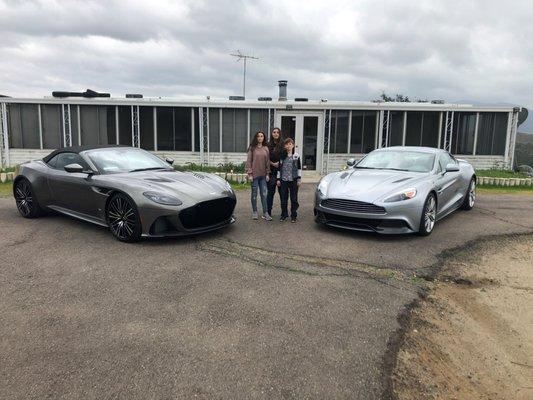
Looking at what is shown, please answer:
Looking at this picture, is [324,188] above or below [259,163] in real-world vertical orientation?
below

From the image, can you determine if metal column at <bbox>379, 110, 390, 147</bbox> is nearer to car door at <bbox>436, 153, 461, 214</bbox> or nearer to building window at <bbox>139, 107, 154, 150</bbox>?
car door at <bbox>436, 153, 461, 214</bbox>

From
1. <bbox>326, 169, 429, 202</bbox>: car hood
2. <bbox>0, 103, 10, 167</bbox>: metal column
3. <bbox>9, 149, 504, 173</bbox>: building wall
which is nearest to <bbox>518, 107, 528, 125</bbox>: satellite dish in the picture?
<bbox>9, 149, 504, 173</bbox>: building wall

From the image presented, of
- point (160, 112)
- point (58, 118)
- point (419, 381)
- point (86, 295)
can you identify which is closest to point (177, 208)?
point (86, 295)

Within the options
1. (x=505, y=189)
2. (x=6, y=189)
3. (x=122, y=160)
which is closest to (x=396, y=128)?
(x=505, y=189)

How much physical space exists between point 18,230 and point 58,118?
10715 mm

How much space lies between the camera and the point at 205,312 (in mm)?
3785

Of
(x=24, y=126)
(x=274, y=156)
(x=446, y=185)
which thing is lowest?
(x=446, y=185)

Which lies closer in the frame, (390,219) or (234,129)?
(390,219)

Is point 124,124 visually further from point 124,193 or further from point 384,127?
point 124,193

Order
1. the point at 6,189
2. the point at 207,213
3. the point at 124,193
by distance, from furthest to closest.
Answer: the point at 6,189, the point at 207,213, the point at 124,193

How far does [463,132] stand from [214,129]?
30.5 ft

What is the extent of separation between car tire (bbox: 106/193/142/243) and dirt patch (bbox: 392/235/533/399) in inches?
147

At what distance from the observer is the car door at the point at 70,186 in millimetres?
6551

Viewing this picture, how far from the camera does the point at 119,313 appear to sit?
147 inches
